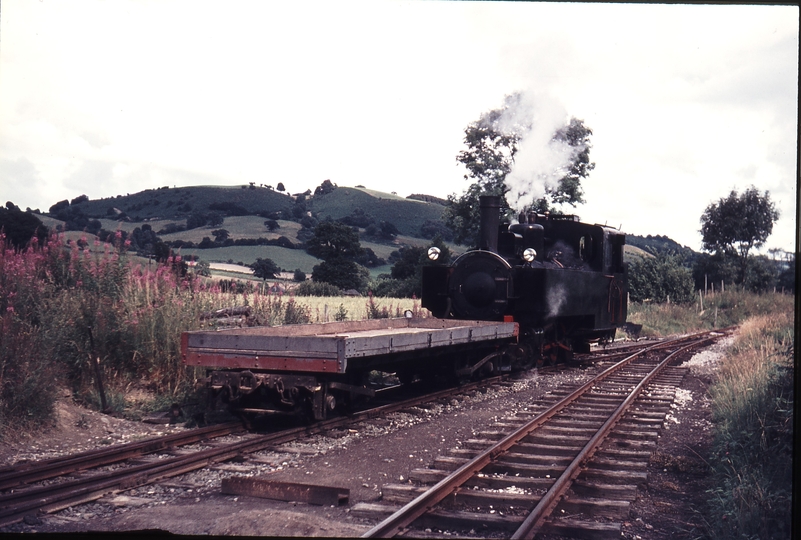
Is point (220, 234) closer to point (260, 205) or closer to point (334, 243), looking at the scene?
point (334, 243)

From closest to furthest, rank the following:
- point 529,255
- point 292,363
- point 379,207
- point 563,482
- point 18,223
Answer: point 563,482, point 292,363, point 529,255, point 18,223, point 379,207

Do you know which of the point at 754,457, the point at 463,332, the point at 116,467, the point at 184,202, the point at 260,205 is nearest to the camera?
the point at 116,467

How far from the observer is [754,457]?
599 cm

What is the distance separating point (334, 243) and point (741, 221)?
23.8 meters

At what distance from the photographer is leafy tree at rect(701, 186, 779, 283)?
3784 centimetres

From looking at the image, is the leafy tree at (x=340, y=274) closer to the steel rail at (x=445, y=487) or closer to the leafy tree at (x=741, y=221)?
the leafy tree at (x=741, y=221)

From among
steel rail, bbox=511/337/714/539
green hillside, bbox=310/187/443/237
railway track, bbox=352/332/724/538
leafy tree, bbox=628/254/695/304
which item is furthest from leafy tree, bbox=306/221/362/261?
railway track, bbox=352/332/724/538

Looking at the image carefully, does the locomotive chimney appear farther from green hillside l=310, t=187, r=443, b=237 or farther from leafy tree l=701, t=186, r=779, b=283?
green hillside l=310, t=187, r=443, b=237

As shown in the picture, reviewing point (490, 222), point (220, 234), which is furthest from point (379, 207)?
point (490, 222)

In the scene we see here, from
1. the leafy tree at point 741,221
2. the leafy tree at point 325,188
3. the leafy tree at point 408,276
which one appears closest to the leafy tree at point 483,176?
the leafy tree at point 408,276

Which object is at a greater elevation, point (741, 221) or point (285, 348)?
point (741, 221)

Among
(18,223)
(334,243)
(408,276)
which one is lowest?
(408,276)

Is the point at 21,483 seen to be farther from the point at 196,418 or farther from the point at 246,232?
the point at 246,232

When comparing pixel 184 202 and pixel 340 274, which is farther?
pixel 184 202
